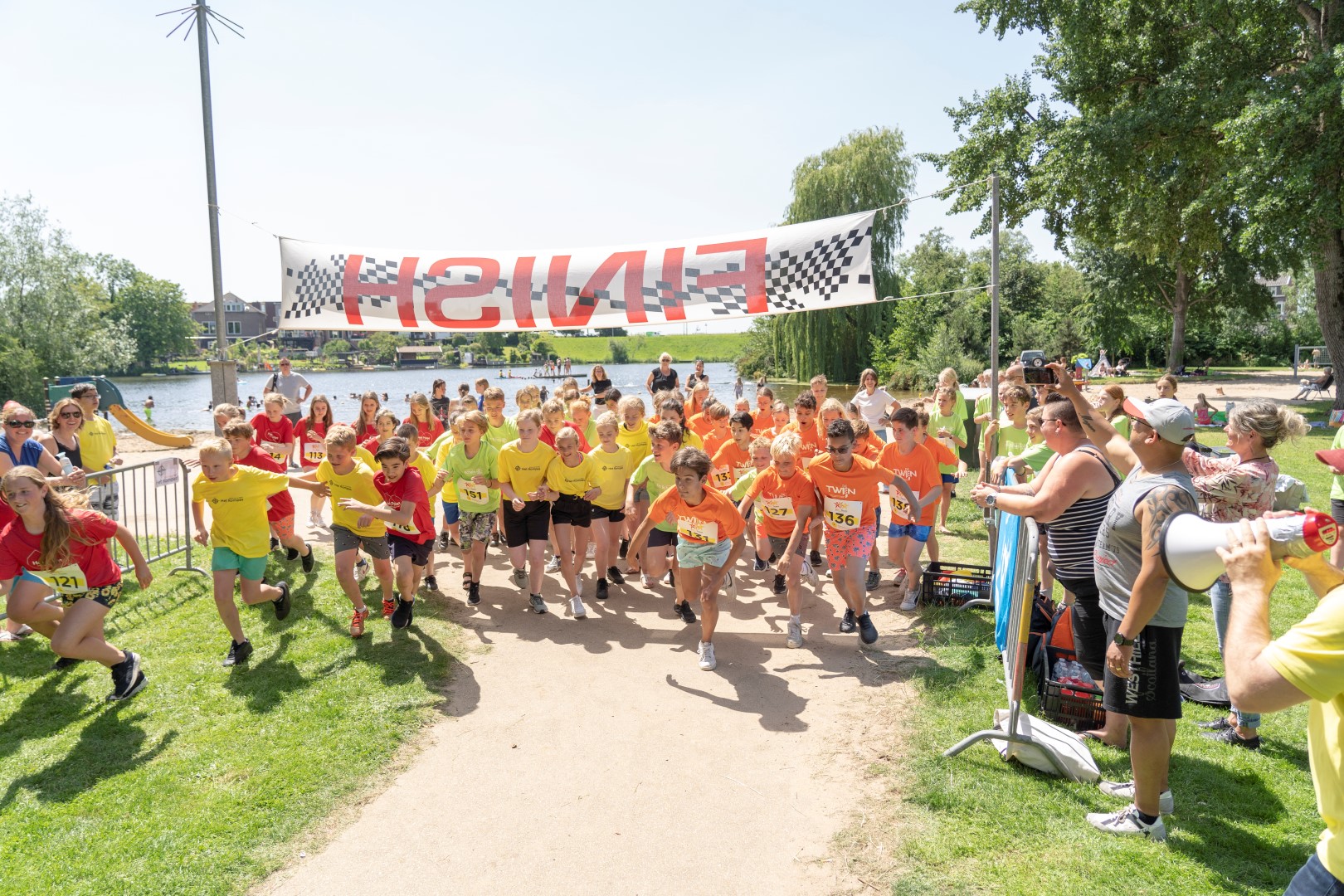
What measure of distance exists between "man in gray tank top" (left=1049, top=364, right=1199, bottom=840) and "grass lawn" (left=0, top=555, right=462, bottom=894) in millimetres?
4094

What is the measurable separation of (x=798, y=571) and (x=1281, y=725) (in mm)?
3288

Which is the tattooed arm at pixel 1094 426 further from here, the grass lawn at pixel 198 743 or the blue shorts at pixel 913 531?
the grass lawn at pixel 198 743

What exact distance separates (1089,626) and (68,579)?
265 inches

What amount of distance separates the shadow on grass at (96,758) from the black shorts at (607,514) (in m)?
3.92

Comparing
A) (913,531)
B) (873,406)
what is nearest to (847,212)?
(873,406)

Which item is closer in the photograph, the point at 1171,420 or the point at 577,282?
the point at 1171,420

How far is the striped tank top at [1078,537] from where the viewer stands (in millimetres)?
4656

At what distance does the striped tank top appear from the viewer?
466 cm

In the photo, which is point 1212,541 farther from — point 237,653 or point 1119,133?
point 1119,133

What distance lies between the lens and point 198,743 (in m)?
5.01

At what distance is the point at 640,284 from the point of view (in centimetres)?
1027

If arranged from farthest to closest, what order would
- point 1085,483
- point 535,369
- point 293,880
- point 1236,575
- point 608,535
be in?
point 535,369 < point 608,535 < point 1085,483 < point 293,880 < point 1236,575

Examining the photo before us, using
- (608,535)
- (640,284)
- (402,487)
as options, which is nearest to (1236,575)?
(402,487)

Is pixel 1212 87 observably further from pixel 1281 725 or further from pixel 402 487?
pixel 402 487
